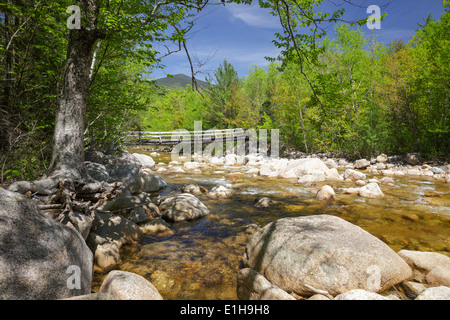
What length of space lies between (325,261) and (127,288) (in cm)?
233

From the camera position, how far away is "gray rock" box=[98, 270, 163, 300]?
215 cm

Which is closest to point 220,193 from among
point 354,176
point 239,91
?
point 354,176

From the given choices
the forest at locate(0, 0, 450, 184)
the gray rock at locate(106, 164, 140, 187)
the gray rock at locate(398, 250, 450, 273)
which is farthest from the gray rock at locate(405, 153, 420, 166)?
the gray rock at locate(106, 164, 140, 187)

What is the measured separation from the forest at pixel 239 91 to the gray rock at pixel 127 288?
2.75 metres

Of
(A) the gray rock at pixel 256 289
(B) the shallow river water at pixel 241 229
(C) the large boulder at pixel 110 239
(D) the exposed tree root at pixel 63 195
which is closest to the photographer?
(A) the gray rock at pixel 256 289

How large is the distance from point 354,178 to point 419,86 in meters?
9.62

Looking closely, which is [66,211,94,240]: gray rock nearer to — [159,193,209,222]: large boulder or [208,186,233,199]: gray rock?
[159,193,209,222]: large boulder

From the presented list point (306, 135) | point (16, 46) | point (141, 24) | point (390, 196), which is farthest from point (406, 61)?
point (16, 46)

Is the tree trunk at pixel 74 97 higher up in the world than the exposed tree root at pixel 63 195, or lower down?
higher up

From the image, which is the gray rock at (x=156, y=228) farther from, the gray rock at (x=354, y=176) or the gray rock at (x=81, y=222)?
the gray rock at (x=354, y=176)

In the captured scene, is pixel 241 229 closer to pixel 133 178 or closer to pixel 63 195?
pixel 63 195

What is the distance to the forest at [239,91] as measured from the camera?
4070mm

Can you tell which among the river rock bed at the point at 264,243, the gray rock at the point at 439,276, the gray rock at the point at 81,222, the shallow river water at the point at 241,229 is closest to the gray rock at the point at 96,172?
the river rock bed at the point at 264,243
